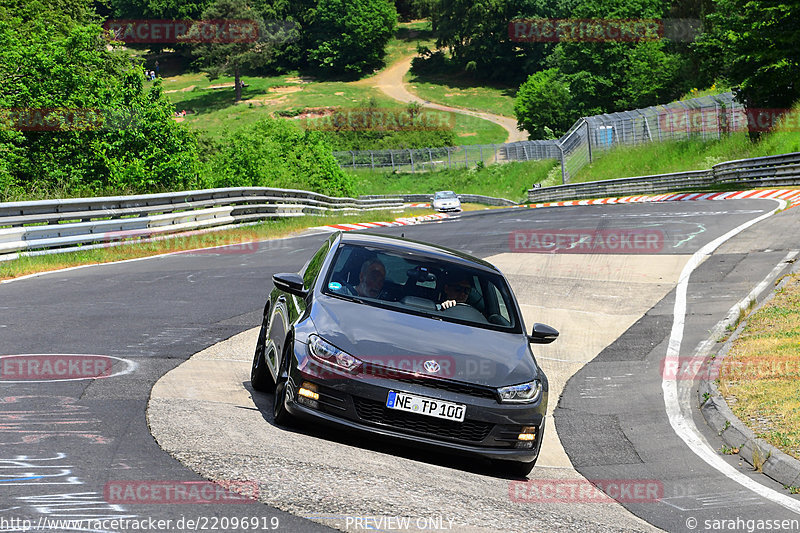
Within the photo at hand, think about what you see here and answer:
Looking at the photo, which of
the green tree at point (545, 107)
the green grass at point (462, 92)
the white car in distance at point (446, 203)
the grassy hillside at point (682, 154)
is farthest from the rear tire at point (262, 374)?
the green grass at point (462, 92)

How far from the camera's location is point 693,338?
13.2 m

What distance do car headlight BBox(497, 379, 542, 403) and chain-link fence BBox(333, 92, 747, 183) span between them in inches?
1709

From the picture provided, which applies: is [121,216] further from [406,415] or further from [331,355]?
[406,415]

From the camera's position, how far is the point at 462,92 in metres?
139

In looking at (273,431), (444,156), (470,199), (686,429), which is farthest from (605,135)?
(273,431)

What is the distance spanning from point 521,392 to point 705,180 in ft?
124

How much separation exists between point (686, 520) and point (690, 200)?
3027 cm

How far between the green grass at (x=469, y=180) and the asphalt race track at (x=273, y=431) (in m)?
54.7

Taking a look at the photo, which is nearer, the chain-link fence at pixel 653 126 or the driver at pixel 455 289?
the driver at pixel 455 289

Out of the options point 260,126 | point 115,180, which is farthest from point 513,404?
point 260,126

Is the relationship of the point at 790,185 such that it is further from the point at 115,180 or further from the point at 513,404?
the point at 513,404

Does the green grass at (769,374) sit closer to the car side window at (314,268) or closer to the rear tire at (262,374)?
the car side window at (314,268)

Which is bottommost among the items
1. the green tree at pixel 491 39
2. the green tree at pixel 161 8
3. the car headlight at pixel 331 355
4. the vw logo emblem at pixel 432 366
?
the vw logo emblem at pixel 432 366

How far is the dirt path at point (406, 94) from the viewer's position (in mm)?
117750
